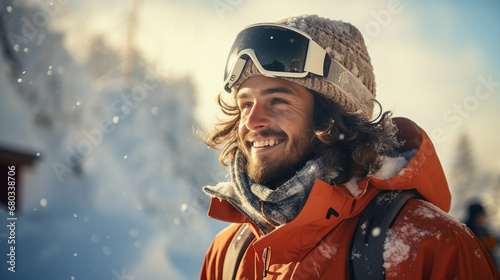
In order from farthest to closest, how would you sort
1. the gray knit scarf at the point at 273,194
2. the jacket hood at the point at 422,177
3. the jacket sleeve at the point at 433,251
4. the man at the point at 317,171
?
1. the gray knit scarf at the point at 273,194
2. the jacket hood at the point at 422,177
3. the man at the point at 317,171
4. the jacket sleeve at the point at 433,251

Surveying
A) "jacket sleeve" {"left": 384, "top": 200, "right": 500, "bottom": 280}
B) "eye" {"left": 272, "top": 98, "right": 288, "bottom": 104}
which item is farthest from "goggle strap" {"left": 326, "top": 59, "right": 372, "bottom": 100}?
"jacket sleeve" {"left": 384, "top": 200, "right": 500, "bottom": 280}

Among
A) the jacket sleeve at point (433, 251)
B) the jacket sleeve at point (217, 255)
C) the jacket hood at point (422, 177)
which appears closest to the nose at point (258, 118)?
the jacket hood at point (422, 177)

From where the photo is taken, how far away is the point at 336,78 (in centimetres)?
236

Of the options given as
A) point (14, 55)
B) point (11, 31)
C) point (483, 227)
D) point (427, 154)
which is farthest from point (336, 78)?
point (11, 31)

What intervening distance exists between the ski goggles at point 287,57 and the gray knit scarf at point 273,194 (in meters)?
0.63

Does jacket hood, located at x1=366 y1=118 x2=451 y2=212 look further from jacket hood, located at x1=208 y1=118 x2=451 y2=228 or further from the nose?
the nose

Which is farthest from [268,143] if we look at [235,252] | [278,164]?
[235,252]

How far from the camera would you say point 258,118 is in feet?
7.72

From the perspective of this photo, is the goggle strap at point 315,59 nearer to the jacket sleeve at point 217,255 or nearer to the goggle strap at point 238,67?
the goggle strap at point 238,67

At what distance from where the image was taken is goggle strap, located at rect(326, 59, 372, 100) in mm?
2357

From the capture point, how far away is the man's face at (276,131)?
2344 mm

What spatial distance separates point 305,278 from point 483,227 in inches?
202

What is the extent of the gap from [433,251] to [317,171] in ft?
2.55

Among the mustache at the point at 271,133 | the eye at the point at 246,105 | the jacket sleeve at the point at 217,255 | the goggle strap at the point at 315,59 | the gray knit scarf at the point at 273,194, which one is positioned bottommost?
the jacket sleeve at the point at 217,255
